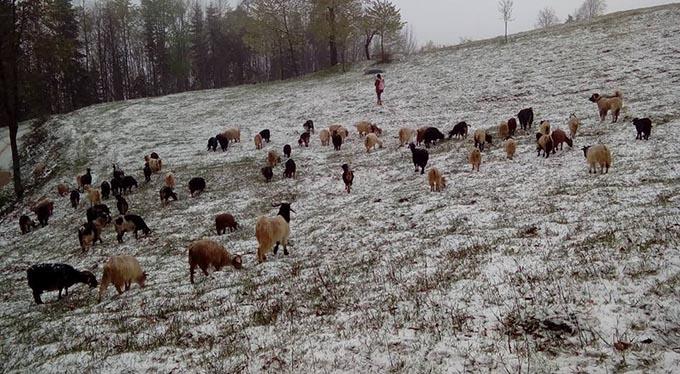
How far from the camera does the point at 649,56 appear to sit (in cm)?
2731

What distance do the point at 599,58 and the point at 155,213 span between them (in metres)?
29.7

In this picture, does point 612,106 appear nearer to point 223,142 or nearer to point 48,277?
point 223,142

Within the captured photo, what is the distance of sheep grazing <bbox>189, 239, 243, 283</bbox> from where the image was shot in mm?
10062

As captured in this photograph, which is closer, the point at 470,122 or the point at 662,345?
the point at 662,345

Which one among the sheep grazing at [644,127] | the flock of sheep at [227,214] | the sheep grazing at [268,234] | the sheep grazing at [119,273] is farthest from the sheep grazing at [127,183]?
the sheep grazing at [644,127]

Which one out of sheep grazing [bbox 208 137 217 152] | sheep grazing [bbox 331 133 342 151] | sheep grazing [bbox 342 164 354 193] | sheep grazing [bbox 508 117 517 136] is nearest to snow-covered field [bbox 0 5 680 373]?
sheep grazing [bbox 342 164 354 193]

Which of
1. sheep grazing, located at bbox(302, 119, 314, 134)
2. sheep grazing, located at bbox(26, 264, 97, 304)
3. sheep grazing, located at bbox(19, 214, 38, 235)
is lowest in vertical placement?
sheep grazing, located at bbox(26, 264, 97, 304)

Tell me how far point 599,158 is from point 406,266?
802 cm

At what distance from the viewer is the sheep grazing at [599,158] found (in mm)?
12758

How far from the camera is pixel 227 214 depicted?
14.3m

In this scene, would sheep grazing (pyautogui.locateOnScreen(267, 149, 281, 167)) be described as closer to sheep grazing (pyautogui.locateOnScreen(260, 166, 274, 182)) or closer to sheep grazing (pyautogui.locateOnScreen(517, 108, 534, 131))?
sheep grazing (pyautogui.locateOnScreen(260, 166, 274, 182))

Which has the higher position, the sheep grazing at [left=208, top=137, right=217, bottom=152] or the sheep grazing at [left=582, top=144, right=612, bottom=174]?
the sheep grazing at [left=208, top=137, right=217, bottom=152]

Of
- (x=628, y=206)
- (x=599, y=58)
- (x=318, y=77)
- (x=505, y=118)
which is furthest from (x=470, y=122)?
(x=318, y=77)

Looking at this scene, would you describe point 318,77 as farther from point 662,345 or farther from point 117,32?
point 662,345
